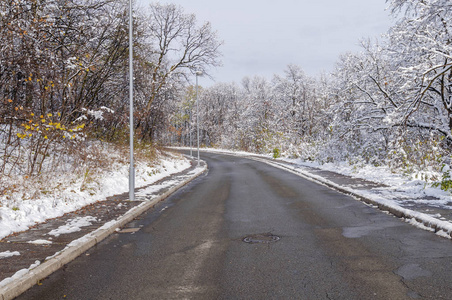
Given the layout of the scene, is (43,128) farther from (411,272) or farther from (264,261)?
(411,272)

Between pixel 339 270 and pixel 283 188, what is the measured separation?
9.63m

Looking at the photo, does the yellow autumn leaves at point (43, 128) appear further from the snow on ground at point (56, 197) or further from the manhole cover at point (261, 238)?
the manhole cover at point (261, 238)

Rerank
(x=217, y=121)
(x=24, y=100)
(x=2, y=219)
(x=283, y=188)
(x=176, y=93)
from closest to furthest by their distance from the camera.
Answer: (x=2, y=219), (x=24, y=100), (x=283, y=188), (x=176, y=93), (x=217, y=121)

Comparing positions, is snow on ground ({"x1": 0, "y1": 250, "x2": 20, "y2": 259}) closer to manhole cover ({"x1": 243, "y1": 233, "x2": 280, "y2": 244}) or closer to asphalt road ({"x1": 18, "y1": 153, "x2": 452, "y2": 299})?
asphalt road ({"x1": 18, "y1": 153, "x2": 452, "y2": 299})

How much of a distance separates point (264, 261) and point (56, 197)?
700cm

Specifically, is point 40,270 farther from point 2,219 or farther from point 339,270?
point 339,270

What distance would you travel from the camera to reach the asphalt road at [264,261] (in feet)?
13.9

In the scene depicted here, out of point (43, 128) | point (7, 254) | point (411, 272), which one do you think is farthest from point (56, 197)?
point (411, 272)

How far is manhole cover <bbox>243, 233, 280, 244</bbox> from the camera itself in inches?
255

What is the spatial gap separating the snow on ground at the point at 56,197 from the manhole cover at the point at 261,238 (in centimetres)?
474

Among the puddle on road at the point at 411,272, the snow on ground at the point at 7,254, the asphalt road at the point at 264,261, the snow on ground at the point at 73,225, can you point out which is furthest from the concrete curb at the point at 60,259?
the puddle on road at the point at 411,272

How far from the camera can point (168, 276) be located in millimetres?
4824

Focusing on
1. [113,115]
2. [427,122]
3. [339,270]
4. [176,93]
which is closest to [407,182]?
[427,122]

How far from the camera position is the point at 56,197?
9.85m
